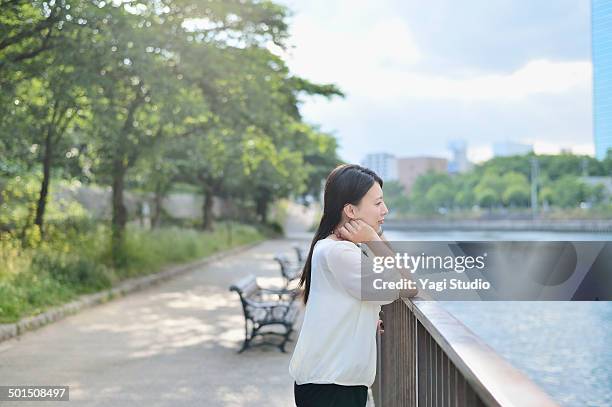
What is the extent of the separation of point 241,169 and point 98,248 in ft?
68.9

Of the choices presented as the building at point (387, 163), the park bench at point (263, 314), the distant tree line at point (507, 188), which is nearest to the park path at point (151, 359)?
the park bench at point (263, 314)

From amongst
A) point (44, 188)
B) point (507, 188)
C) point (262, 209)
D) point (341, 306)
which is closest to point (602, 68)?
point (341, 306)

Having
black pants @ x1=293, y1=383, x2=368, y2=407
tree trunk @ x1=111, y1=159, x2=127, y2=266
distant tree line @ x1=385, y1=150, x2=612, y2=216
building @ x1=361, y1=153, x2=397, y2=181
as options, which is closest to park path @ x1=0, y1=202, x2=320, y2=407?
black pants @ x1=293, y1=383, x2=368, y2=407

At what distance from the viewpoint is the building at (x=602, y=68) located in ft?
33.6

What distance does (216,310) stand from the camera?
12641mm

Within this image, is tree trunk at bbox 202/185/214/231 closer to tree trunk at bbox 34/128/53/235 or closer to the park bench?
tree trunk at bbox 34/128/53/235

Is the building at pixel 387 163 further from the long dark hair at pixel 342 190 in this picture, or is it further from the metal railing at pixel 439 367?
the long dark hair at pixel 342 190

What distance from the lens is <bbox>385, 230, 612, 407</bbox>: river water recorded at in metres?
17.2

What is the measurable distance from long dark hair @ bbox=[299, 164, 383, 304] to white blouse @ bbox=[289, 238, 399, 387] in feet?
0.31

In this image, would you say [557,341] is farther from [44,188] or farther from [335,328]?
[335,328]

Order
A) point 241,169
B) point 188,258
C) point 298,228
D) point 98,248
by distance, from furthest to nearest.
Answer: point 298,228 < point 241,169 < point 188,258 < point 98,248

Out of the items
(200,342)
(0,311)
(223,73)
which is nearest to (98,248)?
(223,73)

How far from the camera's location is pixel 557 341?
75.9 feet

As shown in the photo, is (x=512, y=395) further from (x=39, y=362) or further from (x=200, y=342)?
(x=200, y=342)
